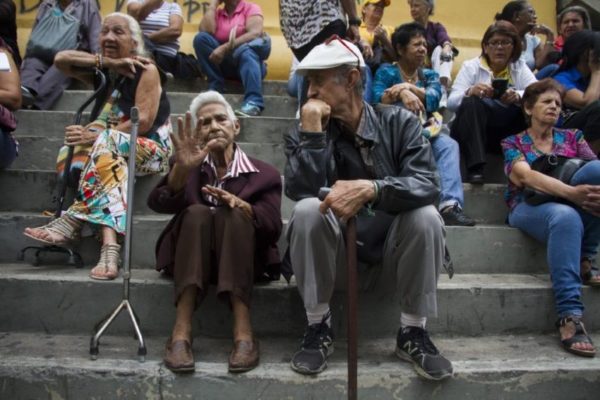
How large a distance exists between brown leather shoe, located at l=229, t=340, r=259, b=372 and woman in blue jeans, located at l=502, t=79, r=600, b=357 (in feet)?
4.99

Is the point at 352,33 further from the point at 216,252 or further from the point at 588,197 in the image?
the point at 216,252

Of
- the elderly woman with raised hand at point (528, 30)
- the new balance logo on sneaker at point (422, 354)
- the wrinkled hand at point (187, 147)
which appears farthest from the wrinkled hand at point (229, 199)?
Result: the elderly woman with raised hand at point (528, 30)

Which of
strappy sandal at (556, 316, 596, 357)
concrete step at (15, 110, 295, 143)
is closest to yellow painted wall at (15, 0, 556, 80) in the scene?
concrete step at (15, 110, 295, 143)

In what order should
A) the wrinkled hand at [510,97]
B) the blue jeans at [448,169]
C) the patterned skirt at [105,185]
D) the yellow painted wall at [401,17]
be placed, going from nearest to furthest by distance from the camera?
the patterned skirt at [105,185] → the blue jeans at [448,169] → the wrinkled hand at [510,97] → the yellow painted wall at [401,17]

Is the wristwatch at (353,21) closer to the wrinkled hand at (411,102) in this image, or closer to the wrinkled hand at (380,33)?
the wrinkled hand at (411,102)

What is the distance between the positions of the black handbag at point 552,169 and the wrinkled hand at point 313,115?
4.89 feet

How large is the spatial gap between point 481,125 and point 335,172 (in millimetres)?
1744

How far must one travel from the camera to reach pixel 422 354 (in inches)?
96.0

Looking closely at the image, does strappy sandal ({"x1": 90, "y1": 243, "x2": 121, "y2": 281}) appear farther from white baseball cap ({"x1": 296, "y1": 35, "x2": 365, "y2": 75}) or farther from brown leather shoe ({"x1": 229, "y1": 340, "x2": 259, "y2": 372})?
white baseball cap ({"x1": 296, "y1": 35, "x2": 365, "y2": 75})

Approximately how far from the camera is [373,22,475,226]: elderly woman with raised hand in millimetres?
3541

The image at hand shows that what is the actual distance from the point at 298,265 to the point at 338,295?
1.42 feet

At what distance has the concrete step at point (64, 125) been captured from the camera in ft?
14.7

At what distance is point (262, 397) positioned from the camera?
2.38 metres

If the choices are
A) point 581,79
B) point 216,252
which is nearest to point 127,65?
point 216,252
